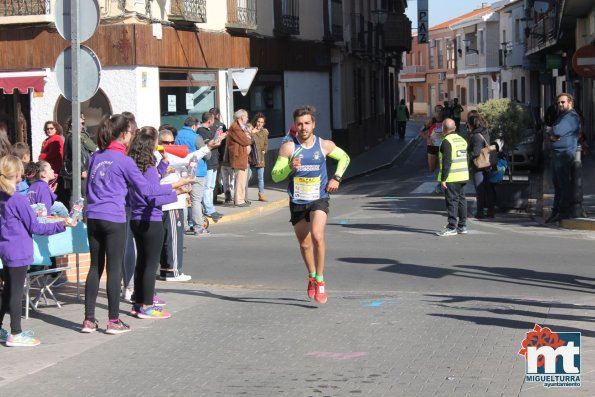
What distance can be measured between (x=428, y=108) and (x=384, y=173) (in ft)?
226

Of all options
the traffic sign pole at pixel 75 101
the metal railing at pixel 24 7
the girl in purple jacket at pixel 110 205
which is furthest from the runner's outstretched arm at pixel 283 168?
the metal railing at pixel 24 7

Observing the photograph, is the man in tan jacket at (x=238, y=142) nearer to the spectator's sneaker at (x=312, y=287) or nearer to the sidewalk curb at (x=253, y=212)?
the sidewalk curb at (x=253, y=212)

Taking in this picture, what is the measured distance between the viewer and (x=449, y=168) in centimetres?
1588

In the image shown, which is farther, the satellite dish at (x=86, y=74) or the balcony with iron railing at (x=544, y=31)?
the balcony with iron railing at (x=544, y=31)

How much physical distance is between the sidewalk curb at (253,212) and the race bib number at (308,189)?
8.94 metres

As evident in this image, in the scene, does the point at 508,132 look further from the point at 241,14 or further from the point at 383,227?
the point at 241,14

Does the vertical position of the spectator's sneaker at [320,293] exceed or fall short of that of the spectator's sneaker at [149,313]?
it exceeds it

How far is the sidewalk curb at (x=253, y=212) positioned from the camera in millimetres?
19203

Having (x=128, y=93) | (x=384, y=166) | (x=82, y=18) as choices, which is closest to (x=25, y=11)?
(x=128, y=93)

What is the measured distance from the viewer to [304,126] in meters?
9.70

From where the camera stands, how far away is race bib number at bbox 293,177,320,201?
973 cm

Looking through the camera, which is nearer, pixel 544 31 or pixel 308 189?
pixel 308 189

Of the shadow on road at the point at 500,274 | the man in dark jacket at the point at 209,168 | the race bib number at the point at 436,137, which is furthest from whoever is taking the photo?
the race bib number at the point at 436,137

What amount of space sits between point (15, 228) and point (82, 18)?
3.00 metres
